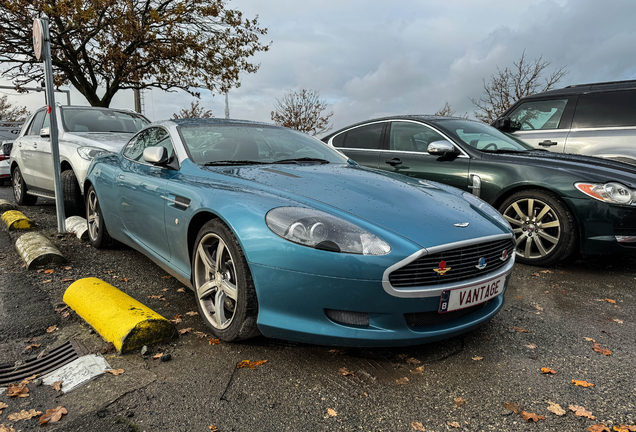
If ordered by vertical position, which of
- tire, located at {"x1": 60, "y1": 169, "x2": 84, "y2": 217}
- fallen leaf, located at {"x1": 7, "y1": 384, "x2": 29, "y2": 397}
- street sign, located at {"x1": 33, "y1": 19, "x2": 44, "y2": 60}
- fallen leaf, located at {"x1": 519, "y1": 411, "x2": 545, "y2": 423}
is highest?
street sign, located at {"x1": 33, "y1": 19, "x2": 44, "y2": 60}

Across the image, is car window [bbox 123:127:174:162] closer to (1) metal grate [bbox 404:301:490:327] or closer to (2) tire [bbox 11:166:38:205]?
(1) metal grate [bbox 404:301:490:327]

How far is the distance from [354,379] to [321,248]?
72 centimetres

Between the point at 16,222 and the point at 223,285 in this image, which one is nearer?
the point at 223,285

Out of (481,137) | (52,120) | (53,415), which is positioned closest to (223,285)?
(53,415)

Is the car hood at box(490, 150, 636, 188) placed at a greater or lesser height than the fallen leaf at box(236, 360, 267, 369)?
greater

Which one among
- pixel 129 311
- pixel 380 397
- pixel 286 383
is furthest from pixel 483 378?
pixel 129 311

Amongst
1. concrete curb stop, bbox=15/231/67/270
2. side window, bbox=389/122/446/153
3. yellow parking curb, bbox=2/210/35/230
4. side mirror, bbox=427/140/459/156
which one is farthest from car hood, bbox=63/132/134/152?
side mirror, bbox=427/140/459/156

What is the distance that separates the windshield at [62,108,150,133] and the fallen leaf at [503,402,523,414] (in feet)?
20.8

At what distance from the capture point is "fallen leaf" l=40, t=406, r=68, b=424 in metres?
2.07

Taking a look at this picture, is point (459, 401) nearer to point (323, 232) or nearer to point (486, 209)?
point (323, 232)

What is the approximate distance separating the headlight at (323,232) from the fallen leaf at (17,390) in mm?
1454

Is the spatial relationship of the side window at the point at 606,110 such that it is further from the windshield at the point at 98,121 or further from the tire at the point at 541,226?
the windshield at the point at 98,121

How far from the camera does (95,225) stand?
4977 mm

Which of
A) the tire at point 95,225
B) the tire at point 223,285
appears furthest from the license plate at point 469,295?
the tire at point 95,225
